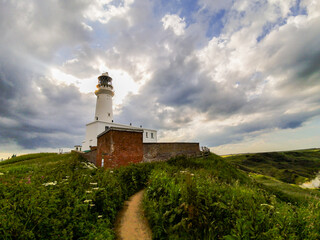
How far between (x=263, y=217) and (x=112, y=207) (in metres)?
5.16

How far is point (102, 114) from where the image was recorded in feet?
107

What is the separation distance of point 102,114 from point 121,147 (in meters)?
23.2

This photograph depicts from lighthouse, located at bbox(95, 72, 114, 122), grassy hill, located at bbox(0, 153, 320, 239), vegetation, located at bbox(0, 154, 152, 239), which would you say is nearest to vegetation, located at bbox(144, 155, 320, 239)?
grassy hill, located at bbox(0, 153, 320, 239)

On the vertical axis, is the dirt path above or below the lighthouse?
below

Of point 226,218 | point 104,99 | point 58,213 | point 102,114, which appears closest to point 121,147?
point 58,213

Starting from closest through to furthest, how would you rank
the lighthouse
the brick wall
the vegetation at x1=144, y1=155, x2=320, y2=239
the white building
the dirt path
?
the vegetation at x1=144, y1=155, x2=320, y2=239
the dirt path
the brick wall
the white building
the lighthouse

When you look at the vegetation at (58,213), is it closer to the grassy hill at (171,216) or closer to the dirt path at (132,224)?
the grassy hill at (171,216)

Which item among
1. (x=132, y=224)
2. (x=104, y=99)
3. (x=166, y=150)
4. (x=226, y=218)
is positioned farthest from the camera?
(x=104, y=99)

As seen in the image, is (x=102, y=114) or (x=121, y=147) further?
(x=102, y=114)

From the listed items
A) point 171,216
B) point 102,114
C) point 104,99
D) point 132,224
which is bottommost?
point 132,224

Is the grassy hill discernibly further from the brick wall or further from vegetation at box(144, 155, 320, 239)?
the brick wall

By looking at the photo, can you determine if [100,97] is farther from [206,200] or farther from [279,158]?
[279,158]

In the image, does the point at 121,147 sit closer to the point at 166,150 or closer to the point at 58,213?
the point at 166,150

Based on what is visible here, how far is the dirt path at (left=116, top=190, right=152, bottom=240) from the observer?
4.74 meters
